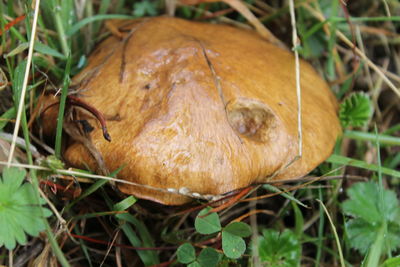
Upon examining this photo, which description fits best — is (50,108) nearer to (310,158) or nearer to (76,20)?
(76,20)

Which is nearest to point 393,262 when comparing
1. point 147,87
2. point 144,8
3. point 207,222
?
point 207,222

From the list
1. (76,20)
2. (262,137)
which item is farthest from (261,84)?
(76,20)

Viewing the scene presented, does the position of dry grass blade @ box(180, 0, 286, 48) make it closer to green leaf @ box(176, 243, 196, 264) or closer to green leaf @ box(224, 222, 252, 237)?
green leaf @ box(224, 222, 252, 237)

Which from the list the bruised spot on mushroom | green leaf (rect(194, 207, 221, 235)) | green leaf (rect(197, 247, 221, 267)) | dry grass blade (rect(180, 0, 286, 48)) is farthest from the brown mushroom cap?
dry grass blade (rect(180, 0, 286, 48))

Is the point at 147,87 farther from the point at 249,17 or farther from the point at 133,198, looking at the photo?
the point at 249,17

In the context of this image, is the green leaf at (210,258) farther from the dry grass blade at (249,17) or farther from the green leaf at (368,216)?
the dry grass blade at (249,17)

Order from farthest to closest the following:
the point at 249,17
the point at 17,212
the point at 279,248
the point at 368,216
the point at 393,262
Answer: the point at 249,17
the point at 368,216
the point at 279,248
the point at 393,262
the point at 17,212

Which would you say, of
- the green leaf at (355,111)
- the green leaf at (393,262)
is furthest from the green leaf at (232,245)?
the green leaf at (355,111)
